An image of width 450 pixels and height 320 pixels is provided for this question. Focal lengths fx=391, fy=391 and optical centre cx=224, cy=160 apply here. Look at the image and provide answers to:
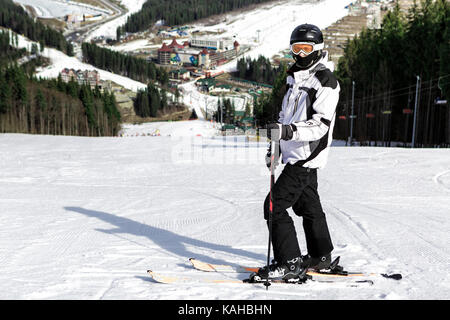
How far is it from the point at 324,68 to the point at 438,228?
3.60 meters

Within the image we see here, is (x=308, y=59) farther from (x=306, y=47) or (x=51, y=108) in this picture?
(x=51, y=108)

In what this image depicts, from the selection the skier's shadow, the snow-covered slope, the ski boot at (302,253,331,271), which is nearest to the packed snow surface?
the skier's shadow

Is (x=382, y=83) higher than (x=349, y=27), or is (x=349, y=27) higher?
(x=349, y=27)

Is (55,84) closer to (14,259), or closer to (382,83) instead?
(382,83)

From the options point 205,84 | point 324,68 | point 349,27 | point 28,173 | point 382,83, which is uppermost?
point 349,27

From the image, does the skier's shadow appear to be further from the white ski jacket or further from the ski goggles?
the ski goggles

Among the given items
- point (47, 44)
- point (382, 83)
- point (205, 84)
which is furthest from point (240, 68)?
point (382, 83)

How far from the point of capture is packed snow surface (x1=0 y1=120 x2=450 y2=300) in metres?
3.46

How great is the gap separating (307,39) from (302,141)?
87cm

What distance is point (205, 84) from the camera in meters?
155

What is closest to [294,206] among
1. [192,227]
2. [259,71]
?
[192,227]

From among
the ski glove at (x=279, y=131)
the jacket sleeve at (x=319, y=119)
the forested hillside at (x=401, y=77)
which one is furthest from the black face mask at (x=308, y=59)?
the forested hillside at (x=401, y=77)

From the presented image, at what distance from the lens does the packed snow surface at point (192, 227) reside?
11.3 ft

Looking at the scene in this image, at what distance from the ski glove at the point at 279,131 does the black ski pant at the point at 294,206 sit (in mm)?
429
